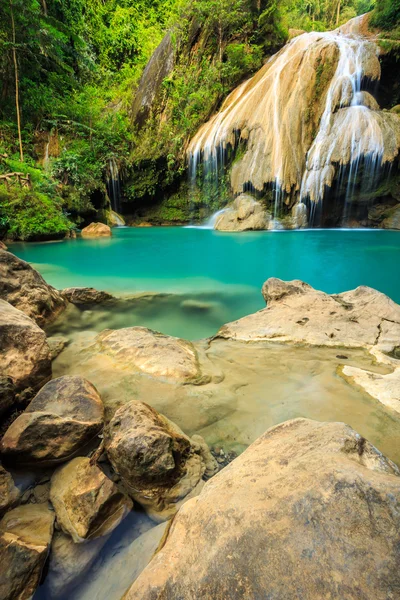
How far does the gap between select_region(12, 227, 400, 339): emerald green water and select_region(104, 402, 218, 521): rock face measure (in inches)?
79.2

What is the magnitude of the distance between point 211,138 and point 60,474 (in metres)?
16.6

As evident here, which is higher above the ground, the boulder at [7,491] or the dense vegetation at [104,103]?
the dense vegetation at [104,103]

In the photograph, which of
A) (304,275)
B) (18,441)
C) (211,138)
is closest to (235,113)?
(211,138)

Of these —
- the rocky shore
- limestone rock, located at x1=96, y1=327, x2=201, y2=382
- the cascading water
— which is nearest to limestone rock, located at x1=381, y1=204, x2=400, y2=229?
the cascading water

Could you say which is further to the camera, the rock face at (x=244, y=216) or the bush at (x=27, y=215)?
the rock face at (x=244, y=216)

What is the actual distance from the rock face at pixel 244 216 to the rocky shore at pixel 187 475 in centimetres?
1133

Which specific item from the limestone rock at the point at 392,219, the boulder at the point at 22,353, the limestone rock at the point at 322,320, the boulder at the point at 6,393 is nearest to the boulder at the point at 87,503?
the boulder at the point at 6,393

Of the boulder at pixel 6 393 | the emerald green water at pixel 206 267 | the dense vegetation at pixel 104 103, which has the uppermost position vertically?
the dense vegetation at pixel 104 103

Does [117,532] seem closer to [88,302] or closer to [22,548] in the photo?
[22,548]

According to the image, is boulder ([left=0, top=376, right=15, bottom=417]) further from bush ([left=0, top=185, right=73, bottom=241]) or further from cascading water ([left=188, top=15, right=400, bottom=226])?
cascading water ([left=188, top=15, right=400, bottom=226])

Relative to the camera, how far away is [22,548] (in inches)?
45.0

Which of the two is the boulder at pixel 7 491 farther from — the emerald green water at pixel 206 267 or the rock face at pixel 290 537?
the emerald green water at pixel 206 267

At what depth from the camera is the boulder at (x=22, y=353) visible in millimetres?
2170

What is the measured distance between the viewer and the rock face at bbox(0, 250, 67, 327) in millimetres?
3461
